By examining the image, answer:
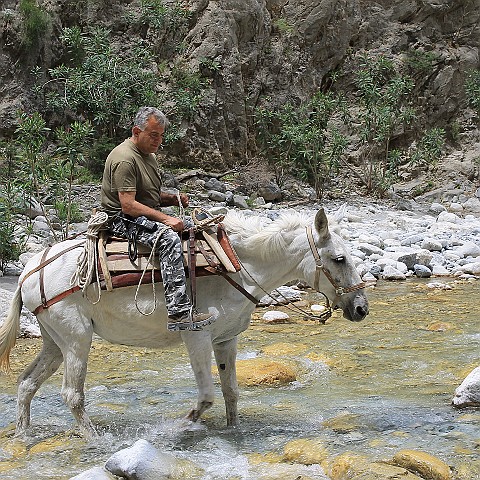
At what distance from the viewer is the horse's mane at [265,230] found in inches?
194

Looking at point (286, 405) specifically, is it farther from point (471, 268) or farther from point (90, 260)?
point (471, 268)

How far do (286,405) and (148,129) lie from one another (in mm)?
2760

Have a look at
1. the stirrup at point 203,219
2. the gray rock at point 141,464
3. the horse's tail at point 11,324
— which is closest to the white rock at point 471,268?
the stirrup at point 203,219

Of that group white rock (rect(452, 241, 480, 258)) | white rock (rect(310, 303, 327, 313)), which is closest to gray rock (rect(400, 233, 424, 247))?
white rock (rect(452, 241, 480, 258))

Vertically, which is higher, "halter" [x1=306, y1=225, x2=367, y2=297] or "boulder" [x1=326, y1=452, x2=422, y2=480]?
"halter" [x1=306, y1=225, x2=367, y2=297]

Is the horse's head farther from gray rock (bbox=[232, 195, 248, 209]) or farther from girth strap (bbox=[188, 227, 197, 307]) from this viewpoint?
gray rock (bbox=[232, 195, 248, 209])

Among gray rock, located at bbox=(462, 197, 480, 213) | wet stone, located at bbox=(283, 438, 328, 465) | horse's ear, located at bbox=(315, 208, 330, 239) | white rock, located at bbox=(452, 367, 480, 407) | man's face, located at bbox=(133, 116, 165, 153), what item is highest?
man's face, located at bbox=(133, 116, 165, 153)

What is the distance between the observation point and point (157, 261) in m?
4.84

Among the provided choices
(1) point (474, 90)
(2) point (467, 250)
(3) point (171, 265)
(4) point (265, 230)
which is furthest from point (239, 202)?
(3) point (171, 265)

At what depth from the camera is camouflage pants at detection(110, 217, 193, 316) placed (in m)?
4.58

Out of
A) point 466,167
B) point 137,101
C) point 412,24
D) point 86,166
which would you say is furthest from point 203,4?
point 466,167

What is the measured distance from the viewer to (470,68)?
3186 centimetres

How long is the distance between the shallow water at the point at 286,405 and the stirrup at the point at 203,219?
1.55 meters

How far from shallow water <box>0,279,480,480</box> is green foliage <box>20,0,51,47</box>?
18759 millimetres
